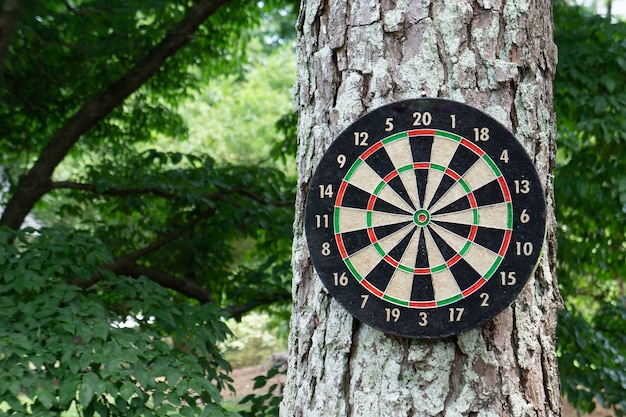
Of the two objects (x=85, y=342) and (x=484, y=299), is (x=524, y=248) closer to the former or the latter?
(x=484, y=299)

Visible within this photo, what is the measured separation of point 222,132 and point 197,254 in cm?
725

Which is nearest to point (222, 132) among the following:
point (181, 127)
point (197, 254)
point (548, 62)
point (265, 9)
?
point (181, 127)

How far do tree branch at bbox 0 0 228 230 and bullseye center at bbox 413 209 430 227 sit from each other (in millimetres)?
3222

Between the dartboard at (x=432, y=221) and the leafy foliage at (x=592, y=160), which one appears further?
the leafy foliage at (x=592, y=160)

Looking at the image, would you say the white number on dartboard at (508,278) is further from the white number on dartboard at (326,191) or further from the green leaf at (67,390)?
the green leaf at (67,390)

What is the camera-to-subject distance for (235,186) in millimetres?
4465

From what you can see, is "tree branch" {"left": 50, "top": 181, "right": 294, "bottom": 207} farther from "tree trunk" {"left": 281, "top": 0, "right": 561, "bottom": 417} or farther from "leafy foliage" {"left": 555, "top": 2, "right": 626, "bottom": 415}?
"tree trunk" {"left": 281, "top": 0, "right": 561, "bottom": 417}

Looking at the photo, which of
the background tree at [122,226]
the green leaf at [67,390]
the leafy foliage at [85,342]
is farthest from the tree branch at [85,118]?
the green leaf at [67,390]

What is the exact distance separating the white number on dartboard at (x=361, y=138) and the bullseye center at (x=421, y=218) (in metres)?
0.16

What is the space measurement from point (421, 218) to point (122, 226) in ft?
12.2

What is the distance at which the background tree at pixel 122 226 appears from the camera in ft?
8.11

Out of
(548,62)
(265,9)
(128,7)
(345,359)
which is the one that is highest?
(265,9)

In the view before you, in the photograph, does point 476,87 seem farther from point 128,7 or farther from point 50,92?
point 50,92

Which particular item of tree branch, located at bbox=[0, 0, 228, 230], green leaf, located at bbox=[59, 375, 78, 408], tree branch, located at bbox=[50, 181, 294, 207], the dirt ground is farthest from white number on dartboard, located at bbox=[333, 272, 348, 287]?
the dirt ground
